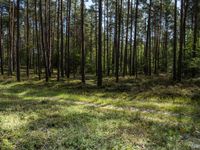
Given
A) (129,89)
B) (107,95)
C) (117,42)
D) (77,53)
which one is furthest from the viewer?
A: (77,53)

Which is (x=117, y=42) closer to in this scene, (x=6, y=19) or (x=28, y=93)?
(x=28, y=93)

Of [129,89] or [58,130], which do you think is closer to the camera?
[58,130]

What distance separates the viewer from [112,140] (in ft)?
33.3

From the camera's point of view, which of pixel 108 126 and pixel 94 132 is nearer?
pixel 94 132

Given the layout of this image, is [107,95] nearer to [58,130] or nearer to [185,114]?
[185,114]

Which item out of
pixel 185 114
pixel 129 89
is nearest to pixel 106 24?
pixel 129 89

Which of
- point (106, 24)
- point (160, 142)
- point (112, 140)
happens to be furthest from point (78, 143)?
point (106, 24)

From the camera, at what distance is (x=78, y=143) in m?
9.61

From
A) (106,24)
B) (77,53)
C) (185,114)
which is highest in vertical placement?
(106,24)

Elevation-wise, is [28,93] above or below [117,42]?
below

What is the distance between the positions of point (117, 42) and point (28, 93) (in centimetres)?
1698

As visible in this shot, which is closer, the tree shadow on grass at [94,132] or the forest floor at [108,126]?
the tree shadow on grass at [94,132]

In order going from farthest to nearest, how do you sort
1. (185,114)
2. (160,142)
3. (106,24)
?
(106,24) → (185,114) → (160,142)

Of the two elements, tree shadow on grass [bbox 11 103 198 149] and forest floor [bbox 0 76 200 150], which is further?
forest floor [bbox 0 76 200 150]
